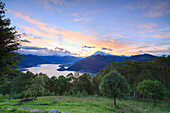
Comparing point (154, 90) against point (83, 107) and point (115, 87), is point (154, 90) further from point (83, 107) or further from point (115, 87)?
point (83, 107)

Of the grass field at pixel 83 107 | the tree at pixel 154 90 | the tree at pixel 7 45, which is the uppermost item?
the tree at pixel 7 45

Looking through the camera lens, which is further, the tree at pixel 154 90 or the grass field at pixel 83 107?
the tree at pixel 154 90

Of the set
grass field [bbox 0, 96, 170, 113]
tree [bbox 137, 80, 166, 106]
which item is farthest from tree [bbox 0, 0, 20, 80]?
tree [bbox 137, 80, 166, 106]

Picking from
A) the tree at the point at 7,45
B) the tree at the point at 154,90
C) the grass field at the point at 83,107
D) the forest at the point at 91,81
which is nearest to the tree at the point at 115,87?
the forest at the point at 91,81

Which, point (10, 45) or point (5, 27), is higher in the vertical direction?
point (5, 27)

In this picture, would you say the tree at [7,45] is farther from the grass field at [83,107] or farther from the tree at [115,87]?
the tree at [115,87]

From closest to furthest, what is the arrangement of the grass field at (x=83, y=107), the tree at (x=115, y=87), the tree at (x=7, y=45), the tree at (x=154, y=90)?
the tree at (x=7, y=45), the grass field at (x=83, y=107), the tree at (x=115, y=87), the tree at (x=154, y=90)

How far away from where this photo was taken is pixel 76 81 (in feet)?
169

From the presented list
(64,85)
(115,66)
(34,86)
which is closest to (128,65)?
(115,66)

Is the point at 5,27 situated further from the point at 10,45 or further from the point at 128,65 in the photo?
the point at 128,65

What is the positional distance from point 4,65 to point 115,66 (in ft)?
159

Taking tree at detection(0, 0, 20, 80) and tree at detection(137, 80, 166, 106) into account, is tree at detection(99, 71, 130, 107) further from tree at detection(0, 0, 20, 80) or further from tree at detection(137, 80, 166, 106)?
tree at detection(0, 0, 20, 80)

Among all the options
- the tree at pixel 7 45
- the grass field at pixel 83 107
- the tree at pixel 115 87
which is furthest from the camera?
the tree at pixel 115 87

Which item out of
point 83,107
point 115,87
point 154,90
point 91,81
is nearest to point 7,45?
point 83,107
